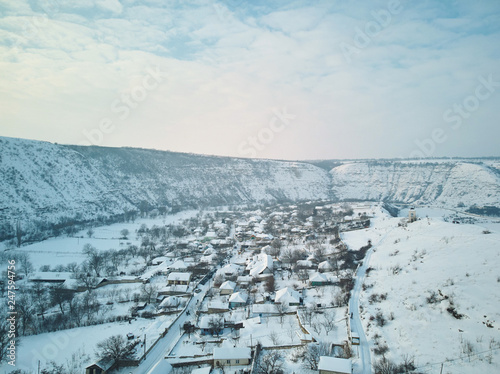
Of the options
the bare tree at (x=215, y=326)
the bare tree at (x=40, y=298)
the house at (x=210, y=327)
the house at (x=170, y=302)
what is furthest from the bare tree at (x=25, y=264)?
the bare tree at (x=215, y=326)

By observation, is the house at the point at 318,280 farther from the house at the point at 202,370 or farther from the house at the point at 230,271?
the house at the point at 202,370

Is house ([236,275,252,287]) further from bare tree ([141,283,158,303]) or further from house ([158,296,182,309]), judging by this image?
bare tree ([141,283,158,303])

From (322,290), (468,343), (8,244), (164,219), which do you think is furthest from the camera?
(164,219)

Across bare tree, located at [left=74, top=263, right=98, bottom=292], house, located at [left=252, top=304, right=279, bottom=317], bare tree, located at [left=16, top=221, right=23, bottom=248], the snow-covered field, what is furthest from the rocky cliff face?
the snow-covered field

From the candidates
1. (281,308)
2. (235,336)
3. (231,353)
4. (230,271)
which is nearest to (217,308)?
(235,336)

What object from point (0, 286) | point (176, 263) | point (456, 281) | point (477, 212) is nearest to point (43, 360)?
point (0, 286)

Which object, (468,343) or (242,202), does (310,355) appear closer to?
(468,343)
